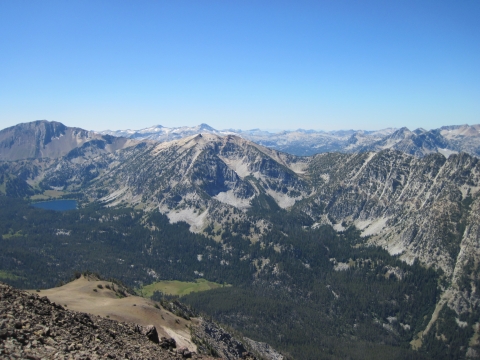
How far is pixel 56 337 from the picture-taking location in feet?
122

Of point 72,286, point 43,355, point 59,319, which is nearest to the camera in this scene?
point 43,355

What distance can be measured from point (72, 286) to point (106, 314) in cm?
5559

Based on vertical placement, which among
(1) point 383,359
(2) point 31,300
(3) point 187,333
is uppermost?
(2) point 31,300

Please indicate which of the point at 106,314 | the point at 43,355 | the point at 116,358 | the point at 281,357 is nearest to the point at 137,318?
the point at 106,314

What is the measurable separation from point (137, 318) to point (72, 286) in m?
54.7

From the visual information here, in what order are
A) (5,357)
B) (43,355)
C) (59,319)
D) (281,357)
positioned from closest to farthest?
1. (5,357)
2. (43,355)
3. (59,319)
4. (281,357)

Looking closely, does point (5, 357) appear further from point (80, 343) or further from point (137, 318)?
point (137, 318)

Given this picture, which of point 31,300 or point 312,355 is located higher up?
point 31,300

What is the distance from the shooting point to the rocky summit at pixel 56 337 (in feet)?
105

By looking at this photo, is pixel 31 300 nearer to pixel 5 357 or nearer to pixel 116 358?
pixel 116 358

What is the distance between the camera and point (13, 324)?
34.9 m

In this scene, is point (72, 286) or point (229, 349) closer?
point (229, 349)

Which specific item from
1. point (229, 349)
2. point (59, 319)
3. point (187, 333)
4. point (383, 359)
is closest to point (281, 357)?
point (229, 349)

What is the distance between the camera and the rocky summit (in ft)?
105
